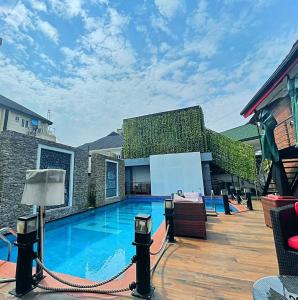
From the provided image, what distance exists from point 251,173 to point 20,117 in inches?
880

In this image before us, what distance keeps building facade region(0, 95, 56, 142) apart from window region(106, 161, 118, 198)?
10.3m

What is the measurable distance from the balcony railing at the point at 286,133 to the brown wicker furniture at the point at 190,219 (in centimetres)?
402

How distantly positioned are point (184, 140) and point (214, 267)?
44.9 ft

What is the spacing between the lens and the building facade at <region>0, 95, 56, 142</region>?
16.8 meters

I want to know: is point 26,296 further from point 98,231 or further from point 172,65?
point 172,65

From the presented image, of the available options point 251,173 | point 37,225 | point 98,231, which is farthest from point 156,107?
point 37,225

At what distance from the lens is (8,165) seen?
6254 mm

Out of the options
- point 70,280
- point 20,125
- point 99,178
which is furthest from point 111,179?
point 20,125

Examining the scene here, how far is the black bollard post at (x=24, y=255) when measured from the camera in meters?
2.13

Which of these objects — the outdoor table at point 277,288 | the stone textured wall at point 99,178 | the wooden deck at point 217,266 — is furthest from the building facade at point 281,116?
the stone textured wall at point 99,178

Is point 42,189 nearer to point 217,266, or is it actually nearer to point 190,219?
point 217,266

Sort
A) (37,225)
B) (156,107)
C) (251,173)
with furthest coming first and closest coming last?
1. (156,107)
2. (251,173)
3. (37,225)

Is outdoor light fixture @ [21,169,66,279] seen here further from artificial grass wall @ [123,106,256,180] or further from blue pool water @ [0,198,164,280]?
artificial grass wall @ [123,106,256,180]

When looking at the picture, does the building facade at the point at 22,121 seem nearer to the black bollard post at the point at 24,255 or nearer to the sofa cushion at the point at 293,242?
the black bollard post at the point at 24,255
